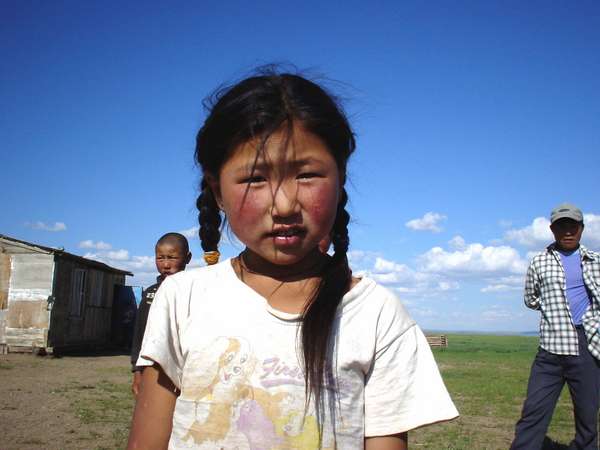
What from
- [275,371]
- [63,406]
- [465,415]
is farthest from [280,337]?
[63,406]

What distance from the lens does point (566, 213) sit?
205 inches

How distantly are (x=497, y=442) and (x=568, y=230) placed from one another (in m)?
2.68

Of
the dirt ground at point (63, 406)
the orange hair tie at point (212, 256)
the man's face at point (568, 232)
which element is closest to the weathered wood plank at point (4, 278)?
the dirt ground at point (63, 406)

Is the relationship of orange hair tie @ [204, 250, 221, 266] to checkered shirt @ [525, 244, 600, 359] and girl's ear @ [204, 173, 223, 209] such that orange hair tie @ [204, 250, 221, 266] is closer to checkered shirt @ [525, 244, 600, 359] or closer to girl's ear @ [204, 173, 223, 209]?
girl's ear @ [204, 173, 223, 209]

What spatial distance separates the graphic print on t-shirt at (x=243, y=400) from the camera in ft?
4.34

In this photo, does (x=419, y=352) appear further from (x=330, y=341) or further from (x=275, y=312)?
(x=275, y=312)

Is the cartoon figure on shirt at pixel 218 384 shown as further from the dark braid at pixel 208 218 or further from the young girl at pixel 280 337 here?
the dark braid at pixel 208 218

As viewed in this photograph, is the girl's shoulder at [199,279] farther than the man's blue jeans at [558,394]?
No

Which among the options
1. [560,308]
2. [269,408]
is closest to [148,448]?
[269,408]

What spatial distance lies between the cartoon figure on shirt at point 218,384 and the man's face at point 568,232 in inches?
184

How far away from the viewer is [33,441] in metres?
6.05

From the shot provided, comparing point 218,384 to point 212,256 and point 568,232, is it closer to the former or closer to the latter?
point 212,256

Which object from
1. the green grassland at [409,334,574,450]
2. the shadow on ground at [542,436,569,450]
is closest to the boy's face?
the green grassland at [409,334,574,450]

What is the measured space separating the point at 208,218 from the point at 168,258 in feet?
13.1
